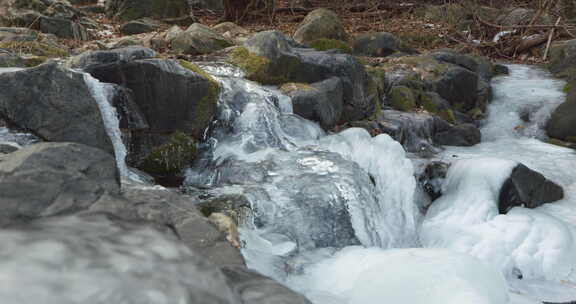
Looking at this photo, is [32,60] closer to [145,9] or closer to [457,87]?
[457,87]

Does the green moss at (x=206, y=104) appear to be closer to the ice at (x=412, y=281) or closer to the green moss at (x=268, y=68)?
the green moss at (x=268, y=68)

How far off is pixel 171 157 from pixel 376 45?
26.6 ft

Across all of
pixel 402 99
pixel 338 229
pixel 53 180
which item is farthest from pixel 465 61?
pixel 53 180

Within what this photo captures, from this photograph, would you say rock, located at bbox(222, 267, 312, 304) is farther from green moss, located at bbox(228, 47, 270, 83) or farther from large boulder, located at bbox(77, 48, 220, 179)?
green moss, located at bbox(228, 47, 270, 83)

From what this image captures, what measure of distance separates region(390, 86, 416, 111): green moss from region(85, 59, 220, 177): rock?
14.2ft

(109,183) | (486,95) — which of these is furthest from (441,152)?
(109,183)

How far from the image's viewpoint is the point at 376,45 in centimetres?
1173

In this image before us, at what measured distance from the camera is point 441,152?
24.7 feet

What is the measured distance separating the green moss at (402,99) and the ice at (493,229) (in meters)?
2.46

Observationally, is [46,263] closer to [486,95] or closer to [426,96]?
[426,96]

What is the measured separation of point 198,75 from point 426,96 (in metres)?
5.30

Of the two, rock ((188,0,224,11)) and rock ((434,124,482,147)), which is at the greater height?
rock ((188,0,224,11))

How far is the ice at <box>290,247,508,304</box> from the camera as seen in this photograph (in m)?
2.85

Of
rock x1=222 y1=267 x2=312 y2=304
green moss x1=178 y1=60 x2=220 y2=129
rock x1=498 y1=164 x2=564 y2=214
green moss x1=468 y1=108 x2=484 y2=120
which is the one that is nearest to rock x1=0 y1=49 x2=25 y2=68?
green moss x1=178 y1=60 x2=220 y2=129
